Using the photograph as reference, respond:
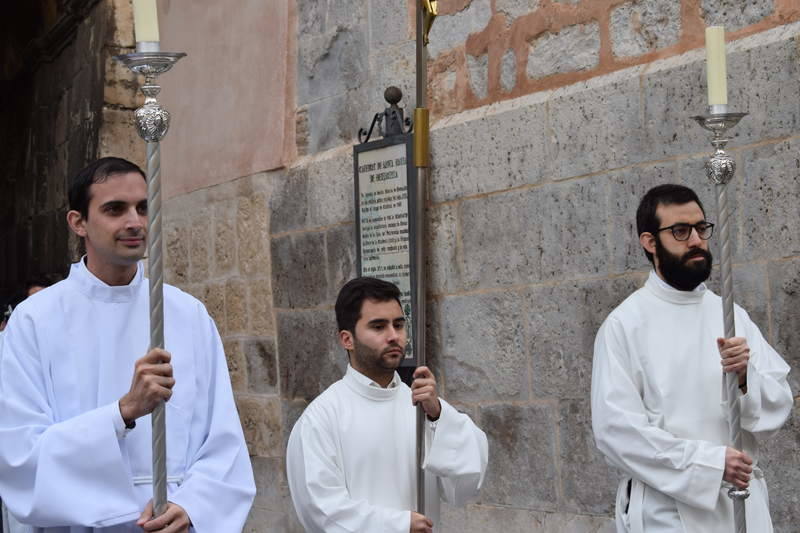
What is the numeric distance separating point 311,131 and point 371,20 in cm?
85

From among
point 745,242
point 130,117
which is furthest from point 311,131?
point 745,242

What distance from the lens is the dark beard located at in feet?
15.9

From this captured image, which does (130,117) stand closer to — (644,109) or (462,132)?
(462,132)

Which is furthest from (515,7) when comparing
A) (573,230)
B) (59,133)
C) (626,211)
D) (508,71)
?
(59,133)

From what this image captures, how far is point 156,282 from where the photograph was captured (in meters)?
3.63

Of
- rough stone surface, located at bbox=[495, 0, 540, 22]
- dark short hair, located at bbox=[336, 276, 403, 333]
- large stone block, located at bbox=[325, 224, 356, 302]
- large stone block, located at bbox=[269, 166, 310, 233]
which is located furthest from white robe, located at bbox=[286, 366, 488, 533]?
large stone block, located at bbox=[269, 166, 310, 233]

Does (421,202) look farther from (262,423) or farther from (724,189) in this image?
(262,423)

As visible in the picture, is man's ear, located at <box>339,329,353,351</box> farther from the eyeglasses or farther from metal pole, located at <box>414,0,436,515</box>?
the eyeglasses

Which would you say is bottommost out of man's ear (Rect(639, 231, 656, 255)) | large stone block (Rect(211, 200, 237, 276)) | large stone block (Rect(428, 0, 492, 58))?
man's ear (Rect(639, 231, 656, 255))

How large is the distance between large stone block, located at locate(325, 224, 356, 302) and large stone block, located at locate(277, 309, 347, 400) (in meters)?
0.18

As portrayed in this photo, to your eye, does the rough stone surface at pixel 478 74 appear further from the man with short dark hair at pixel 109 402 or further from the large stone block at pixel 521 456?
the man with short dark hair at pixel 109 402

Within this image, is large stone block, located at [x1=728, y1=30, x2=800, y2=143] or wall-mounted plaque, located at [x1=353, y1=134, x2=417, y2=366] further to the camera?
wall-mounted plaque, located at [x1=353, y1=134, x2=417, y2=366]

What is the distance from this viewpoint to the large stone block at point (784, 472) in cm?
544

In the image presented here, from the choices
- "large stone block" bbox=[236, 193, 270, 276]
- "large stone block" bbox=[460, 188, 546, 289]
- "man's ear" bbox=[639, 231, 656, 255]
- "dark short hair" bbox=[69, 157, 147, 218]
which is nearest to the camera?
"dark short hair" bbox=[69, 157, 147, 218]
